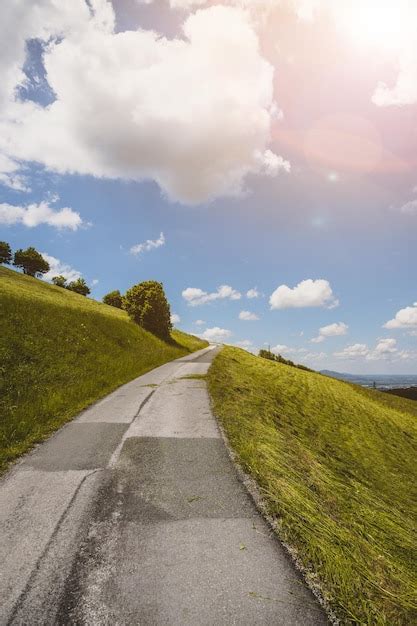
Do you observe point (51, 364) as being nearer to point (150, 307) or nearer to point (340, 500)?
point (340, 500)

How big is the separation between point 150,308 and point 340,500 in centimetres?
4200

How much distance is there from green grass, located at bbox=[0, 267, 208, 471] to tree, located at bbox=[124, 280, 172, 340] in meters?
13.2

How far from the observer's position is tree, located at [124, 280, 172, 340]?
47.2m

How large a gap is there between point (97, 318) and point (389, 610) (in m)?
32.7

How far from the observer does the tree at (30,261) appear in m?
92.4

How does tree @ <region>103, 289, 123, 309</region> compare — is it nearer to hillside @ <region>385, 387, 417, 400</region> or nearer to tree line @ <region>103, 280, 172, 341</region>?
tree line @ <region>103, 280, 172, 341</region>

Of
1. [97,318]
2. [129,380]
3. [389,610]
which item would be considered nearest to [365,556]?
[389,610]

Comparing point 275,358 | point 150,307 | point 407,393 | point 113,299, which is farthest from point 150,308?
point 407,393

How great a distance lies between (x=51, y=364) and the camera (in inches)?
697

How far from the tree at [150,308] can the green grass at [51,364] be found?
43.2ft

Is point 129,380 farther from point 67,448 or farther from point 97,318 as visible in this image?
point 97,318

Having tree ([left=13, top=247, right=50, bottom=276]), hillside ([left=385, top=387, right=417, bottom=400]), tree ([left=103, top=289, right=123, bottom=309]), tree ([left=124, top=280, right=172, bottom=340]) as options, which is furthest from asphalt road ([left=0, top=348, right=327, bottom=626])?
tree ([left=13, top=247, right=50, bottom=276])

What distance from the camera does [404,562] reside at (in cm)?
513

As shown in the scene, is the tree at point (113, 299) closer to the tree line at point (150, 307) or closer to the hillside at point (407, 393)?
the tree line at point (150, 307)
